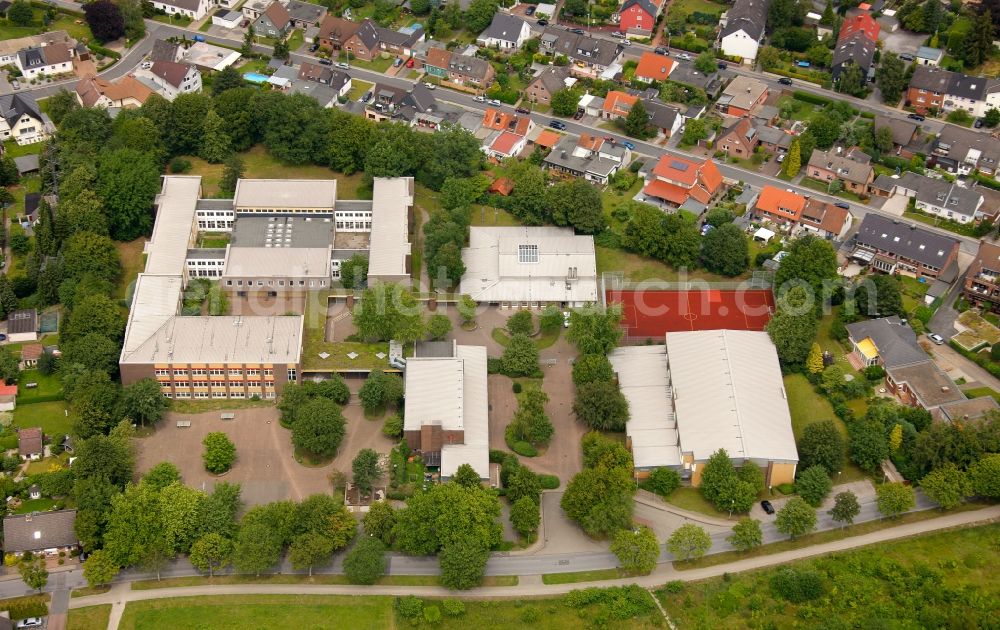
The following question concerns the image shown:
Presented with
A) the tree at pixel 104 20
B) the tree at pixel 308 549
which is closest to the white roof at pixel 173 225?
the tree at pixel 308 549

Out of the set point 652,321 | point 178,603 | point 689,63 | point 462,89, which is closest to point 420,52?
point 462,89

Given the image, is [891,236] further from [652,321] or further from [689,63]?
[689,63]

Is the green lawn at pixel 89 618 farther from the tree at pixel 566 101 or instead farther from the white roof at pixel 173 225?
the tree at pixel 566 101

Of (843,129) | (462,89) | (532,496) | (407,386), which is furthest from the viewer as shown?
(462,89)

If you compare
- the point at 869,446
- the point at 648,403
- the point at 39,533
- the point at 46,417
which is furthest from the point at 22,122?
the point at 869,446

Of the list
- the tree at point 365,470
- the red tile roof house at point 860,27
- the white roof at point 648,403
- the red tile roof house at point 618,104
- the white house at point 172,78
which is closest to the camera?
the tree at point 365,470

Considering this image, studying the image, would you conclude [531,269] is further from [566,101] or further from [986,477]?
[986,477]

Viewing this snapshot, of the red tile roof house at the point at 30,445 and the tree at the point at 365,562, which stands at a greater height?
the tree at the point at 365,562
